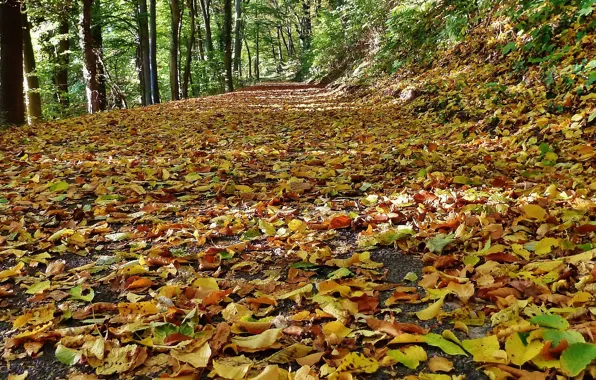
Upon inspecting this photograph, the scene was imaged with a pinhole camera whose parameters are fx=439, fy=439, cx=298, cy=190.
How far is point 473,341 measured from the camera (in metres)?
1.29

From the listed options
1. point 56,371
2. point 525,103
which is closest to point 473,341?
point 56,371

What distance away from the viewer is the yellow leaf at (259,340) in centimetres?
135

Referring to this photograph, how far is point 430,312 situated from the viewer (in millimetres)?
1491

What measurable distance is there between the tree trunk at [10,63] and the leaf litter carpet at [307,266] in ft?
11.4

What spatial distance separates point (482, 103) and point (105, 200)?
13.4ft

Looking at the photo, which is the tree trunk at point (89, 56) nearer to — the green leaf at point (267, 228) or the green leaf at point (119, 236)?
the green leaf at point (119, 236)

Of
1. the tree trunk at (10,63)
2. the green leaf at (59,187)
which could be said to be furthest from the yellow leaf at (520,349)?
the tree trunk at (10,63)

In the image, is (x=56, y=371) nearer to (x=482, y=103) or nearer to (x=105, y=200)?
(x=105, y=200)

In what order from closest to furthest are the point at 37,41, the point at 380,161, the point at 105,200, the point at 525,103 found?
the point at 105,200
the point at 380,161
the point at 525,103
the point at 37,41

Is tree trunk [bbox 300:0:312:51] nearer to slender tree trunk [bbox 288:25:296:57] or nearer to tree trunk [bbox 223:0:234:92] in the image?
slender tree trunk [bbox 288:25:296:57]

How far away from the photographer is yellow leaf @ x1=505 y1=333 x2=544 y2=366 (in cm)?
A: 118

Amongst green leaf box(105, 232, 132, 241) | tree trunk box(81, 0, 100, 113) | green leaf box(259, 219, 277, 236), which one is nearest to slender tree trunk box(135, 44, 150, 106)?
tree trunk box(81, 0, 100, 113)

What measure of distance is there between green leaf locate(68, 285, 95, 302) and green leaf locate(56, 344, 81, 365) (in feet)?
1.12

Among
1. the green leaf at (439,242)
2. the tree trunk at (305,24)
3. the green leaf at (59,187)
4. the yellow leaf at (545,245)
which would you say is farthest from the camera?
the tree trunk at (305,24)
